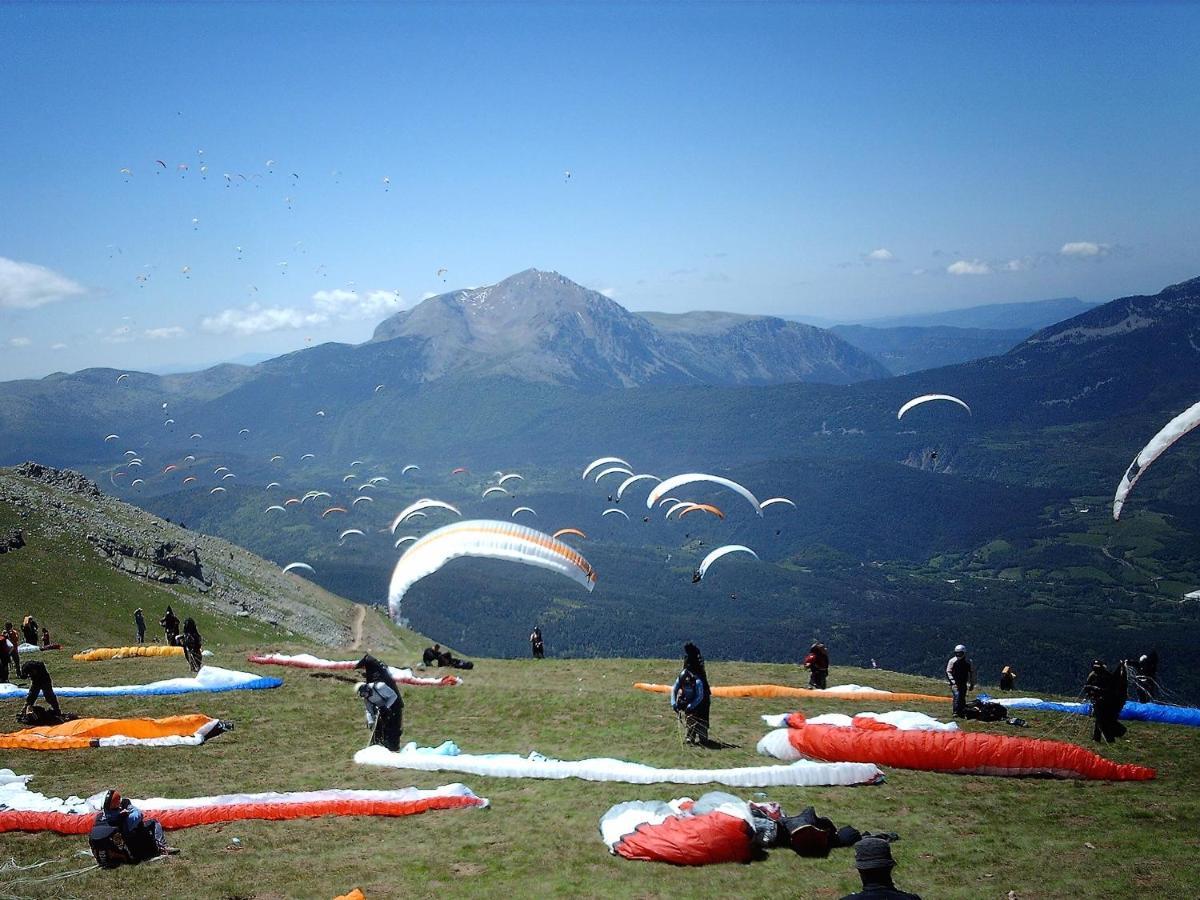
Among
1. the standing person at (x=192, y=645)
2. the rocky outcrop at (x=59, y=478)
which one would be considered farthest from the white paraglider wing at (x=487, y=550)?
the rocky outcrop at (x=59, y=478)

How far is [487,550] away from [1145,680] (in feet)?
59.9

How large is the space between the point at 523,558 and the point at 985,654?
166m

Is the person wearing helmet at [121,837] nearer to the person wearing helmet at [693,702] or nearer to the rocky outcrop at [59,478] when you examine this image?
the person wearing helmet at [693,702]

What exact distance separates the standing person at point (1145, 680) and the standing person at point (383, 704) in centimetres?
1905

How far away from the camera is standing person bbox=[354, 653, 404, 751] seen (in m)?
18.0

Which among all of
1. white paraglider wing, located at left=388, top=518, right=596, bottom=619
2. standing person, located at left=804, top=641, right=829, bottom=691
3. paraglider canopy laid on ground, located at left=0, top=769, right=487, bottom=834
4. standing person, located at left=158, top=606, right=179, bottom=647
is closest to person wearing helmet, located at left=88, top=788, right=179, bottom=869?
paraglider canopy laid on ground, located at left=0, top=769, right=487, bottom=834

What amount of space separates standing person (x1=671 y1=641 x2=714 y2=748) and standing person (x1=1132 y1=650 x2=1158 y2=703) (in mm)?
12354

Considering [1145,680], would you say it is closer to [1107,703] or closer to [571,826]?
[1107,703]

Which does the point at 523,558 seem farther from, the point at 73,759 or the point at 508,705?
the point at 73,759

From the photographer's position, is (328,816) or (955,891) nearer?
(955,891)

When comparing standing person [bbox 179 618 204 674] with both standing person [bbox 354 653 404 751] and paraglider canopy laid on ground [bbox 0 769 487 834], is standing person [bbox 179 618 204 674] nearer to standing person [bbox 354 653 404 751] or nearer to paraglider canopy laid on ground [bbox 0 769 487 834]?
standing person [bbox 354 653 404 751]

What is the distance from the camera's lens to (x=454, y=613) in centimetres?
19362

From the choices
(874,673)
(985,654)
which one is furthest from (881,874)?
(985,654)

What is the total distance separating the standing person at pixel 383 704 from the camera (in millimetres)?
17969
